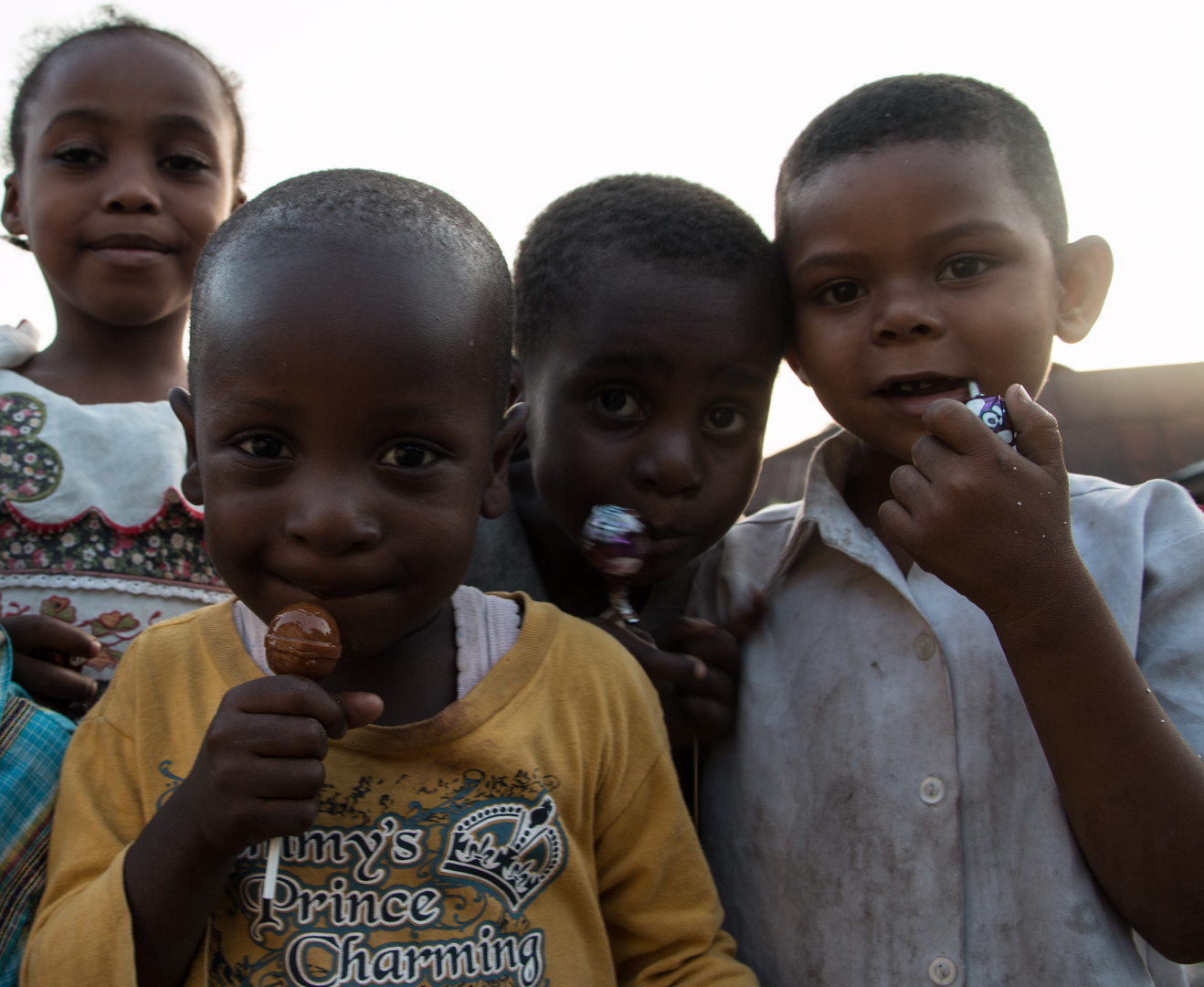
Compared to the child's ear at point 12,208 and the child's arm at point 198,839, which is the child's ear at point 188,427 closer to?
the child's arm at point 198,839

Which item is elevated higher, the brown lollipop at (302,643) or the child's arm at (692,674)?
the brown lollipop at (302,643)

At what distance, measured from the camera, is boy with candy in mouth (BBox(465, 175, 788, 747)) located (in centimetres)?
184

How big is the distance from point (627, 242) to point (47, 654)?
1387 mm

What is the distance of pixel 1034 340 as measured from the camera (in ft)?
5.56

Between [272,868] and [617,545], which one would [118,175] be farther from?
[272,868]

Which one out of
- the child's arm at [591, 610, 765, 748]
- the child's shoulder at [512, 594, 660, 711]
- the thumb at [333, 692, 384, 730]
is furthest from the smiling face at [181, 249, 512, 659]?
the child's arm at [591, 610, 765, 748]

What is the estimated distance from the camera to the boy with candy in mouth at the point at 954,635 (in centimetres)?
137

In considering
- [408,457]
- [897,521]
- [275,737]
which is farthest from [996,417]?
[275,737]

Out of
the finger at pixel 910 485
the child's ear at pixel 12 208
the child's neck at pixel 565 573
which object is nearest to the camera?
the finger at pixel 910 485

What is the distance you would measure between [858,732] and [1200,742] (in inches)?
20.9

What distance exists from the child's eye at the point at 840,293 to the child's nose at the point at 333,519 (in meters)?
1.05

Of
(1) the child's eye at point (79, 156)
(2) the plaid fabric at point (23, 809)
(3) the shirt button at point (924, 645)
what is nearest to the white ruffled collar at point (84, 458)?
(1) the child's eye at point (79, 156)

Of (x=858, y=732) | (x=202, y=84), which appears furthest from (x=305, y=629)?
(x=202, y=84)

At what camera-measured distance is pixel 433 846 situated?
1.31m
